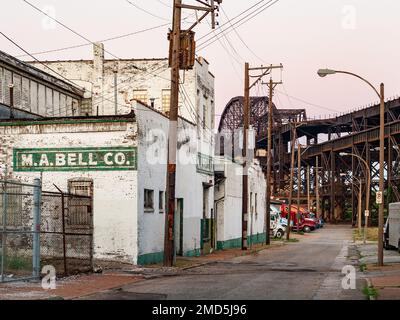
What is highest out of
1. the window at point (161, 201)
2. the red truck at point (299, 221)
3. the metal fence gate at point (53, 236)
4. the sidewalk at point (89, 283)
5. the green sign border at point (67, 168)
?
the green sign border at point (67, 168)

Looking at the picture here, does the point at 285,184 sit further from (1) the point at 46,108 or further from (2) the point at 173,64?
(2) the point at 173,64

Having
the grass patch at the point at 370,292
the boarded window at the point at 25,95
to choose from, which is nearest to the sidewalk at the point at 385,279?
A: the grass patch at the point at 370,292

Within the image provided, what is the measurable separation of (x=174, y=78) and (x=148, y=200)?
5341 millimetres

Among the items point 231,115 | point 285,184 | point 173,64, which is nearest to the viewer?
point 173,64

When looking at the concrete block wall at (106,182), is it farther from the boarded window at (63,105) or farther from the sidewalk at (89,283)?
the boarded window at (63,105)

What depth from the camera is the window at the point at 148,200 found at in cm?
2668

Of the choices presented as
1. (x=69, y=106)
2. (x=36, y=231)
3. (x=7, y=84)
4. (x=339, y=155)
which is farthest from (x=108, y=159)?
(x=339, y=155)

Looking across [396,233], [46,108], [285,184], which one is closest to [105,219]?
[46,108]

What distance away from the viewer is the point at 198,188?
3488 cm

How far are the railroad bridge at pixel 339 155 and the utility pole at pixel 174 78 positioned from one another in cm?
4719

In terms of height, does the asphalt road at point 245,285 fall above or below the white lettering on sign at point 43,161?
below

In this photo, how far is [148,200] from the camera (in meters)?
27.2

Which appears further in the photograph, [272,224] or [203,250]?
[272,224]

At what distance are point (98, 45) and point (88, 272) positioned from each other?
2510 centimetres
